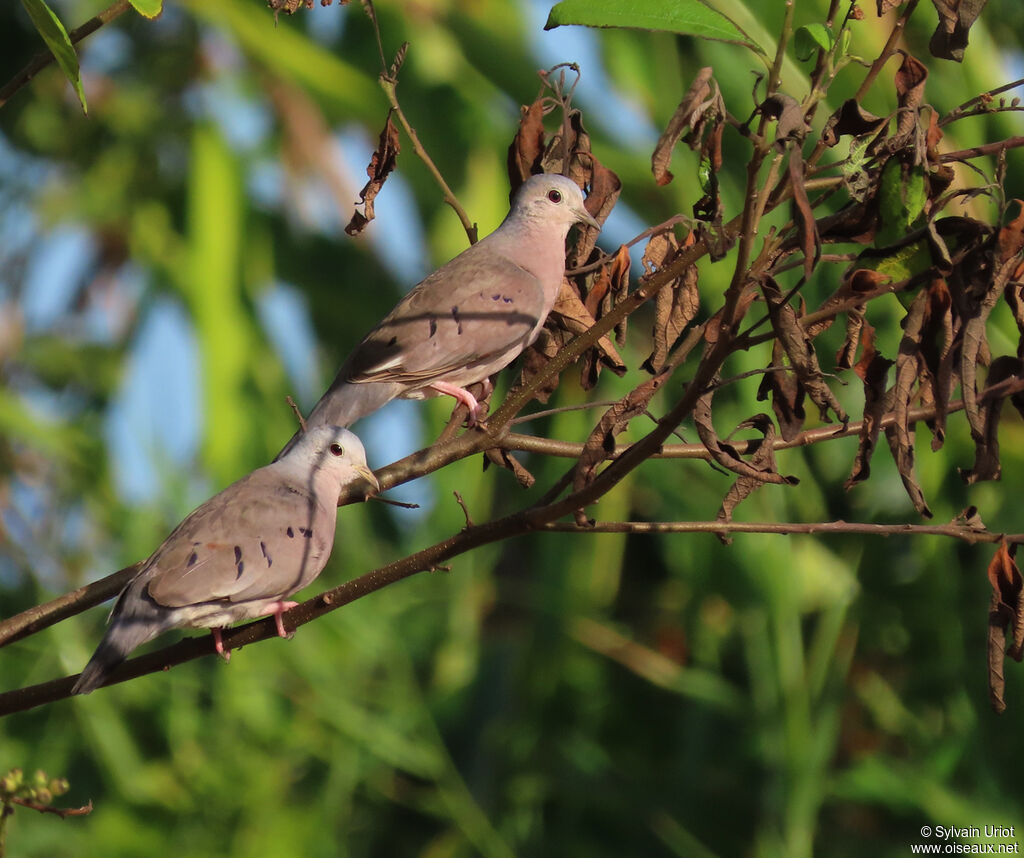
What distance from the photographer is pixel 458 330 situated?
263cm

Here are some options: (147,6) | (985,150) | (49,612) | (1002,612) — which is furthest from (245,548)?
(985,150)

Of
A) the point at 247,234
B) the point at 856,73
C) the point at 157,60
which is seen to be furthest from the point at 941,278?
the point at 157,60

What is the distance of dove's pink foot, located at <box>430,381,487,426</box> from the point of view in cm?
257

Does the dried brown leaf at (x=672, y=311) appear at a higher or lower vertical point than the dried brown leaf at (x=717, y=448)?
higher

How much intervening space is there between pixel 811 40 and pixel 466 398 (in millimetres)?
1182

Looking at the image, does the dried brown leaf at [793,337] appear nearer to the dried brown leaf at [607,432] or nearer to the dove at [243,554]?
the dried brown leaf at [607,432]

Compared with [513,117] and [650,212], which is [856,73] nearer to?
[650,212]

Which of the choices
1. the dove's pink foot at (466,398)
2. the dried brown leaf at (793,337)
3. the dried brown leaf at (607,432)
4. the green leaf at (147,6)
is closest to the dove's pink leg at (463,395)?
the dove's pink foot at (466,398)

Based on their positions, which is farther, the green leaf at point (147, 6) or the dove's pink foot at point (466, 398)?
the dove's pink foot at point (466, 398)

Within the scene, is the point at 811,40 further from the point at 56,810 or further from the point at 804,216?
the point at 56,810

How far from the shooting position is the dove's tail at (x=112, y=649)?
6.41 ft

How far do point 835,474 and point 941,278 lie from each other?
3214 millimetres

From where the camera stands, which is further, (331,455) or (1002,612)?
(331,455)


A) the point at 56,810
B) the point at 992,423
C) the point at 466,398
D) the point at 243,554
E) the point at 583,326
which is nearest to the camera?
the point at 992,423
